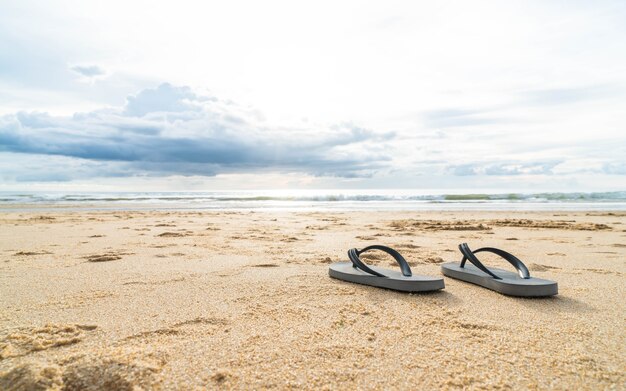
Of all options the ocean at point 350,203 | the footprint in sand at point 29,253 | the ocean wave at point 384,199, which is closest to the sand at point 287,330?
the footprint in sand at point 29,253

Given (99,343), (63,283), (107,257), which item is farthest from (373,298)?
(107,257)

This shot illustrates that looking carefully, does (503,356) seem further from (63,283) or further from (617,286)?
(63,283)

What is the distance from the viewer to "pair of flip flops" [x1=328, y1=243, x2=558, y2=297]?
2525 mm

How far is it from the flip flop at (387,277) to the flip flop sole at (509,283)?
0.41 meters

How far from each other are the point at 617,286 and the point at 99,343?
3.71 m

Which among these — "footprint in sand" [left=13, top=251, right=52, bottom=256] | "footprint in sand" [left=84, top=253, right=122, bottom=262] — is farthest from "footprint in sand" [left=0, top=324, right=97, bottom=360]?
"footprint in sand" [left=13, top=251, right=52, bottom=256]

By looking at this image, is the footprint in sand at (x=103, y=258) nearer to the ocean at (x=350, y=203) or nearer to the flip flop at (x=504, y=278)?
the flip flop at (x=504, y=278)

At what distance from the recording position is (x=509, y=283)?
101 inches

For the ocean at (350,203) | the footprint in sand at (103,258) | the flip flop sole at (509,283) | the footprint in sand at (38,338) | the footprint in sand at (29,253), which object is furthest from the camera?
the ocean at (350,203)

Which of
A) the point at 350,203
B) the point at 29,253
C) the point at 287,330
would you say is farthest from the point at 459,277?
the point at 350,203

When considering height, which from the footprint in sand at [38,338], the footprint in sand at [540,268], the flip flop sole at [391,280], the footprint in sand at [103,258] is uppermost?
the flip flop sole at [391,280]

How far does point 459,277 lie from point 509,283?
1.69 ft

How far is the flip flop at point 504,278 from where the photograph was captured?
251 centimetres

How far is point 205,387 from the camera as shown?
1.40 metres
